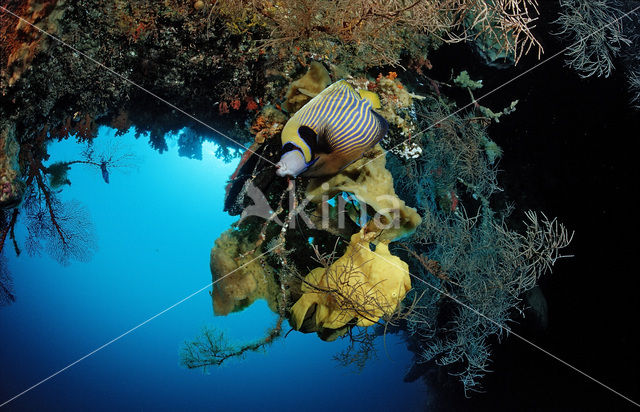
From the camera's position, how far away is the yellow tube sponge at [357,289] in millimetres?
2098

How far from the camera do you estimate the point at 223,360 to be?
8.24 ft

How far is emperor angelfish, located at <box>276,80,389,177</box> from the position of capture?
1.68 metres

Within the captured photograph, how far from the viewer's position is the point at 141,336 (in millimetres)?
30234

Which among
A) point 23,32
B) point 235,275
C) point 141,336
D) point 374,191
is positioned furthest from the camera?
point 141,336

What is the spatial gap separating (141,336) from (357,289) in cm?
3556

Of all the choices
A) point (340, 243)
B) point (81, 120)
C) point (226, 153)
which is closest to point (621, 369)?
point (340, 243)

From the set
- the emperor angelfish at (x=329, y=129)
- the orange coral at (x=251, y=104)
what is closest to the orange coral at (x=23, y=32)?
the orange coral at (x=251, y=104)

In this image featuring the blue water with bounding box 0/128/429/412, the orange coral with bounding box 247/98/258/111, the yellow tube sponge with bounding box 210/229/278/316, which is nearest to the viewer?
the yellow tube sponge with bounding box 210/229/278/316

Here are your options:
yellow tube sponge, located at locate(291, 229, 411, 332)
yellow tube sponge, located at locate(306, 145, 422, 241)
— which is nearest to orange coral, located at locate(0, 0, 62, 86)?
yellow tube sponge, located at locate(306, 145, 422, 241)

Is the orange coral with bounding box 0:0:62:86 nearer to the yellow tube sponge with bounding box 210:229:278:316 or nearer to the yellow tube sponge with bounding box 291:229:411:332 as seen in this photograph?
the yellow tube sponge with bounding box 210:229:278:316

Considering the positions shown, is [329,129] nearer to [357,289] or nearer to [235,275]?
[357,289]

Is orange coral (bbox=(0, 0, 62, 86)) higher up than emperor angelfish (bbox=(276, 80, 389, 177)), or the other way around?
orange coral (bbox=(0, 0, 62, 86))

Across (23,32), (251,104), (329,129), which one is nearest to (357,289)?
(329,129)

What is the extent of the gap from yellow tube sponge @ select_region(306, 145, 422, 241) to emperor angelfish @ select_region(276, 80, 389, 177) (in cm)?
33
